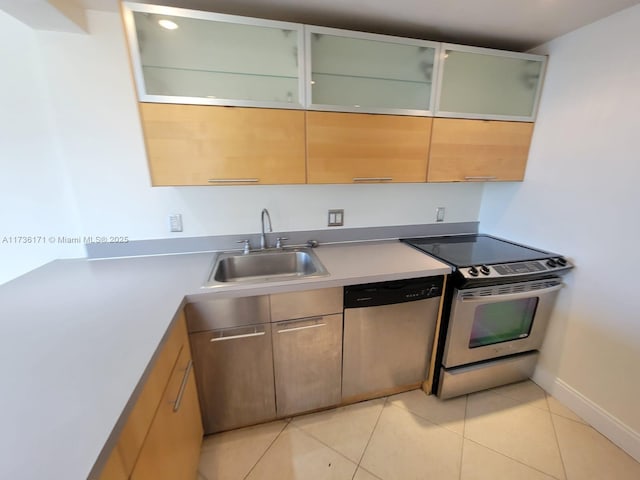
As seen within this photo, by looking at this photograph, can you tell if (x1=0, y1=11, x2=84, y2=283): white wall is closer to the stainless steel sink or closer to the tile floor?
the stainless steel sink

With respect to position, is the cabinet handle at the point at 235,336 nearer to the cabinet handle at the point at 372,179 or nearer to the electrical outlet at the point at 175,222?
the electrical outlet at the point at 175,222

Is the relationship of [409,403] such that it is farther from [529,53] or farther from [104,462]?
[529,53]

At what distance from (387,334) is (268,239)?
97 cm

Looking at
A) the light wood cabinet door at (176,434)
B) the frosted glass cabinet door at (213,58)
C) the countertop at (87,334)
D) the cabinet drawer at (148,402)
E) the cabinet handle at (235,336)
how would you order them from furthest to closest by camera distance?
the cabinet handle at (235,336), the frosted glass cabinet door at (213,58), the light wood cabinet door at (176,434), the cabinet drawer at (148,402), the countertop at (87,334)

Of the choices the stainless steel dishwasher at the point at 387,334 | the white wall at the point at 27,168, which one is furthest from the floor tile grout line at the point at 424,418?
the white wall at the point at 27,168

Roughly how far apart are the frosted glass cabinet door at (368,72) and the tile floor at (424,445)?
181 centimetres

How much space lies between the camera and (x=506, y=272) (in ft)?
5.03

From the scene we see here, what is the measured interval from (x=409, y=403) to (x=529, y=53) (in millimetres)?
2412

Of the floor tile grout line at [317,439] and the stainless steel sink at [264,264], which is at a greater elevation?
the stainless steel sink at [264,264]

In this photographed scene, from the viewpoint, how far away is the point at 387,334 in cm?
156

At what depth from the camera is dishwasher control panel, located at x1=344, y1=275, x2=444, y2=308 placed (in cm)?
143

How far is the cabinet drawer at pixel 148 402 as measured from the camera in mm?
668

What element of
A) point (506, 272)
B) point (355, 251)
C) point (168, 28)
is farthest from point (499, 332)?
point (168, 28)

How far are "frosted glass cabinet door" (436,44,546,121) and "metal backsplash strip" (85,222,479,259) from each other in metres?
0.84
